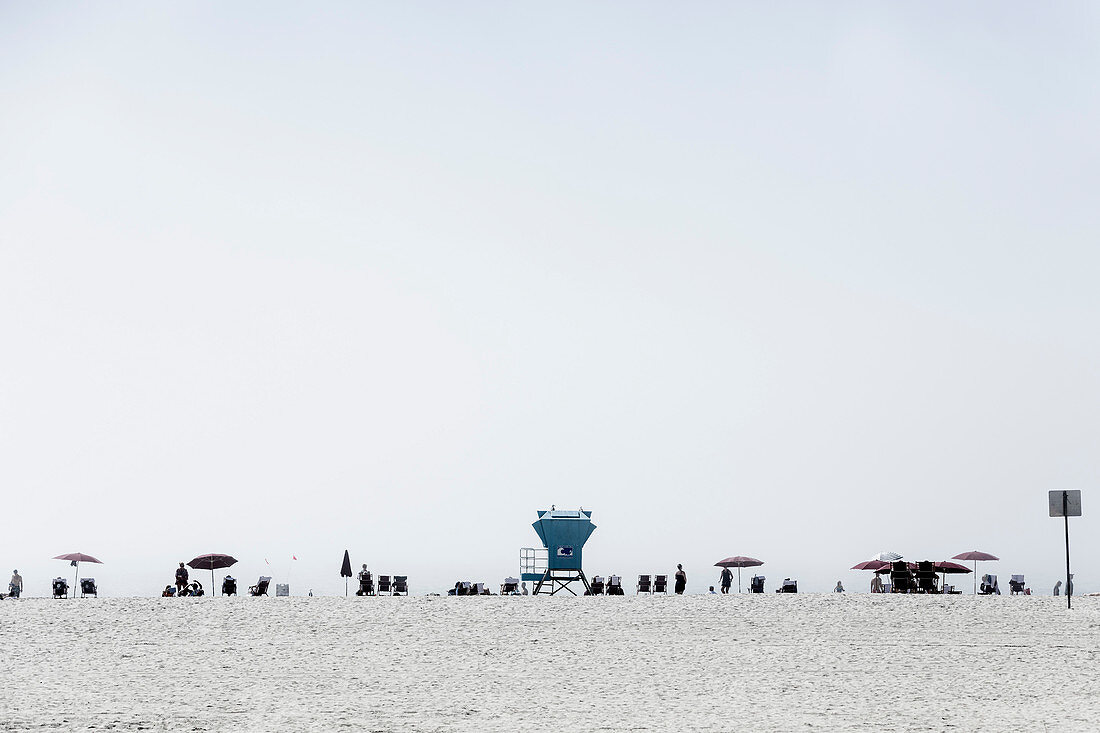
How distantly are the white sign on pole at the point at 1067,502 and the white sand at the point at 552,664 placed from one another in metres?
2.09

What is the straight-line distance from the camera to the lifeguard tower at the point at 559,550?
38.3 metres

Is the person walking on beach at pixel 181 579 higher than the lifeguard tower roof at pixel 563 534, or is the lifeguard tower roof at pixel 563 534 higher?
the lifeguard tower roof at pixel 563 534

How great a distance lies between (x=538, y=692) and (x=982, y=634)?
9473mm

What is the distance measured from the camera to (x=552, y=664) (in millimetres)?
18000

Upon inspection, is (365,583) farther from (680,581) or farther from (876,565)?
(876,565)

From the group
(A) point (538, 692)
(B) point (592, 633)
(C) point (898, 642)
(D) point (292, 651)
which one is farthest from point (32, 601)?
(C) point (898, 642)

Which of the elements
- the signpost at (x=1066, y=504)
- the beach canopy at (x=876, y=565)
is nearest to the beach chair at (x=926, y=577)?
the beach canopy at (x=876, y=565)

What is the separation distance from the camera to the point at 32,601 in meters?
27.2

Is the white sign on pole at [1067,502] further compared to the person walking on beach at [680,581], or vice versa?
the person walking on beach at [680,581]

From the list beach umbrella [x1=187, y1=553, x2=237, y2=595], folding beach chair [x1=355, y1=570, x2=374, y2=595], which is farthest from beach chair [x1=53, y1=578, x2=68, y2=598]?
folding beach chair [x1=355, y1=570, x2=374, y2=595]

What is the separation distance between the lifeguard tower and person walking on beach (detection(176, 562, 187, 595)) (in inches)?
417

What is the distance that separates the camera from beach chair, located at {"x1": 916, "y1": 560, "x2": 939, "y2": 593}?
3338cm

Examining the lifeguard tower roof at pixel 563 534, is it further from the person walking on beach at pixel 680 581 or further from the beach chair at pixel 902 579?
the beach chair at pixel 902 579

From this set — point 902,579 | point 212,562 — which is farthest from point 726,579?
point 212,562
